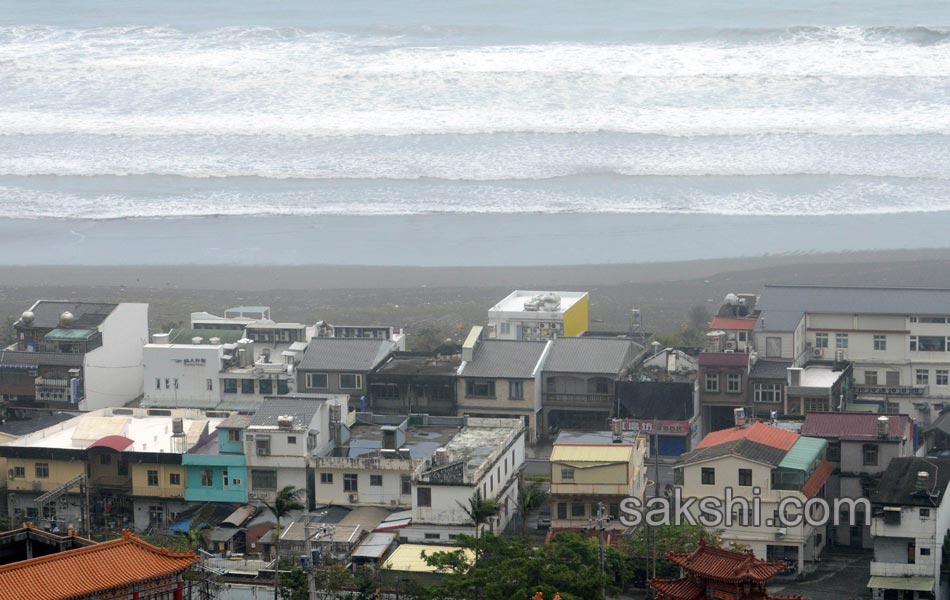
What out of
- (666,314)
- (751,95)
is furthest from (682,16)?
(666,314)

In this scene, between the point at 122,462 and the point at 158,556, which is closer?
the point at 158,556

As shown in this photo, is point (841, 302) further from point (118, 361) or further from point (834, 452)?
point (118, 361)

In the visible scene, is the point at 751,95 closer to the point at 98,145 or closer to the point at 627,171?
the point at 627,171

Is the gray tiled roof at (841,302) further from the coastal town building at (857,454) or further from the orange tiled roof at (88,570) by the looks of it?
the orange tiled roof at (88,570)

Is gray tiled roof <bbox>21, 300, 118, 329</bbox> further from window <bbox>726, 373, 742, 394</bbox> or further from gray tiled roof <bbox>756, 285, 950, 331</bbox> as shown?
gray tiled roof <bbox>756, 285, 950, 331</bbox>

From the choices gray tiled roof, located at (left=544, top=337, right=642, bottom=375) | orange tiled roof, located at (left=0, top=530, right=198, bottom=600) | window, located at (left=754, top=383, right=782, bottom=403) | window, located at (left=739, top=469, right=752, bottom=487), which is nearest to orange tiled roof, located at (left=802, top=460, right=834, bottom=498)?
window, located at (left=739, top=469, right=752, bottom=487)

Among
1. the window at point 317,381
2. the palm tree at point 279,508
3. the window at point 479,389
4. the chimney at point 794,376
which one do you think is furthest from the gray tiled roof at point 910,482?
the window at point 317,381
